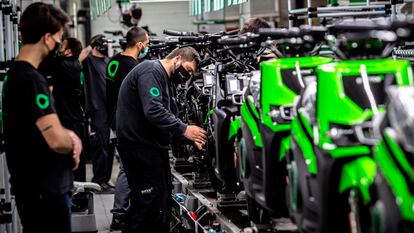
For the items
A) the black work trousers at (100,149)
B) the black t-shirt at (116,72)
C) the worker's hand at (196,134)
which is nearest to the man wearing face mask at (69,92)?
the black t-shirt at (116,72)

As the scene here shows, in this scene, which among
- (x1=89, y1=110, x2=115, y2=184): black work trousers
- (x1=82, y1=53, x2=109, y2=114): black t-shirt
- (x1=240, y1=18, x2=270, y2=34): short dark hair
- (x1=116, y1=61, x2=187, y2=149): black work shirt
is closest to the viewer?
(x1=116, y1=61, x2=187, y2=149): black work shirt

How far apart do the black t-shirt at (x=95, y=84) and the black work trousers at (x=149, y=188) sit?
4.48 m

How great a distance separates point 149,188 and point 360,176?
11.4 feet

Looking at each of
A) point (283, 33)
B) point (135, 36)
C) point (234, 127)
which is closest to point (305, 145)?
point (283, 33)

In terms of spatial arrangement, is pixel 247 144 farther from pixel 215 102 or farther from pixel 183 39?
pixel 183 39

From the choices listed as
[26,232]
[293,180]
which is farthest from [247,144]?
[26,232]

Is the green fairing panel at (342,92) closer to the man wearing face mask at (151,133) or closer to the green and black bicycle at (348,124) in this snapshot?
the green and black bicycle at (348,124)

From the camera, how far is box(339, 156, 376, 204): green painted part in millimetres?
3354

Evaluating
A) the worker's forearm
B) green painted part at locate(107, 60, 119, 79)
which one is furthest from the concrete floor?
the worker's forearm

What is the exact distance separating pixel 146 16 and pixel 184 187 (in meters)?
11.7

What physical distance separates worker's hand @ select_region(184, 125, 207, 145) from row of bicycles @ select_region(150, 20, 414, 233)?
0.99 m

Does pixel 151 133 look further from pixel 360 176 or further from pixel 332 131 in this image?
pixel 360 176

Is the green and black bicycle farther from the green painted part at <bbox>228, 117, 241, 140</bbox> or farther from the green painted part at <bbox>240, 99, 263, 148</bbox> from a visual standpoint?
the green painted part at <bbox>228, 117, 241, 140</bbox>

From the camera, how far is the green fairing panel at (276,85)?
450 cm
